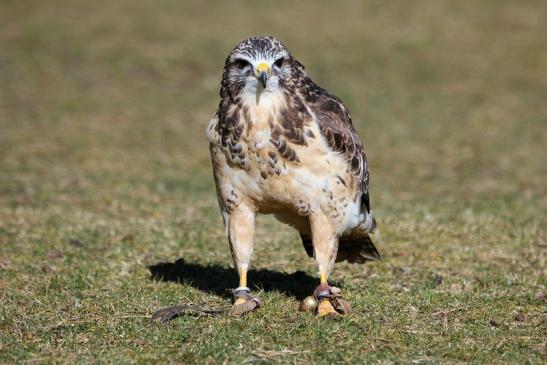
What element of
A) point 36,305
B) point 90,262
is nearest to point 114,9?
point 90,262

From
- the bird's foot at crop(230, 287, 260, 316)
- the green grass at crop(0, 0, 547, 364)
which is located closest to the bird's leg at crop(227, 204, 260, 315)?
the bird's foot at crop(230, 287, 260, 316)

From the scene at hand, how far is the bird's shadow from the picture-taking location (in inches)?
291

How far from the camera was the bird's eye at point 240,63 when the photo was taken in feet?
20.1

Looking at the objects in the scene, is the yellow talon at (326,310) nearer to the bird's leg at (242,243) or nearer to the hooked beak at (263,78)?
the bird's leg at (242,243)

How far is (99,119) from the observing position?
55.1 feet

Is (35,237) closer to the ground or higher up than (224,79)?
closer to the ground

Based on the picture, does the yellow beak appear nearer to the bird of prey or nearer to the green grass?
the bird of prey

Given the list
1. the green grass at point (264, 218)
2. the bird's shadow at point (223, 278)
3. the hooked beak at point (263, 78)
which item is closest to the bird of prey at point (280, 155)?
the hooked beak at point (263, 78)

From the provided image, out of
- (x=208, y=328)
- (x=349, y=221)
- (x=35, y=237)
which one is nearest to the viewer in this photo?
(x=208, y=328)

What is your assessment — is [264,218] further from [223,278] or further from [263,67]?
[263,67]

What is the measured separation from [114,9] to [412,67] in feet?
26.4

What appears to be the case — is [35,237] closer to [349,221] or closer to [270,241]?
[270,241]

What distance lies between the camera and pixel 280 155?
618cm

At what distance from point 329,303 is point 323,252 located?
1.19 feet
